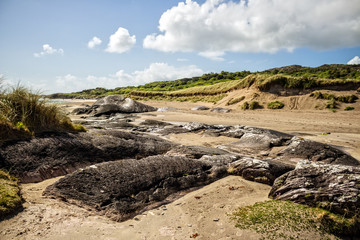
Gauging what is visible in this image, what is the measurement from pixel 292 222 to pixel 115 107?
1988 cm

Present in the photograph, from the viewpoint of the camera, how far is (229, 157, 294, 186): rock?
185 inches

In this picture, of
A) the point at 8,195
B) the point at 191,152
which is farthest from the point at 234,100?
the point at 8,195

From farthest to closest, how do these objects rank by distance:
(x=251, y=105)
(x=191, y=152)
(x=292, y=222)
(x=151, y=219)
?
1. (x=251, y=105)
2. (x=191, y=152)
3. (x=151, y=219)
4. (x=292, y=222)

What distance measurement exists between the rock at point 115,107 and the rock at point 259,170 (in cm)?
1738

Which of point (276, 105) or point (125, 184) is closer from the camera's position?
point (125, 184)

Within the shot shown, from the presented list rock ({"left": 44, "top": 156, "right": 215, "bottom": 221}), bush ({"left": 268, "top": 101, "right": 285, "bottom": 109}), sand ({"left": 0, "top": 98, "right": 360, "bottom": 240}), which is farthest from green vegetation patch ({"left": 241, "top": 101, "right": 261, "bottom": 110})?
rock ({"left": 44, "top": 156, "right": 215, "bottom": 221})

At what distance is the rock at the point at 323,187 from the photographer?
3096 millimetres

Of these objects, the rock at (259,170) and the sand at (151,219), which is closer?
the sand at (151,219)

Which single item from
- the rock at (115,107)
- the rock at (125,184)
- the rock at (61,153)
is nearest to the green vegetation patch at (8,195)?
the rock at (61,153)

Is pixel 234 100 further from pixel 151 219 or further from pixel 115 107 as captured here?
pixel 151 219

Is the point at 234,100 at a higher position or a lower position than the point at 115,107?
higher

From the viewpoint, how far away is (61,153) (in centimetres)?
454

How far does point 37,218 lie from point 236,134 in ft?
27.5

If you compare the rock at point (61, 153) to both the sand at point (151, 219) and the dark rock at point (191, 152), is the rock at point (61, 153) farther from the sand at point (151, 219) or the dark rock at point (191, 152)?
the dark rock at point (191, 152)
